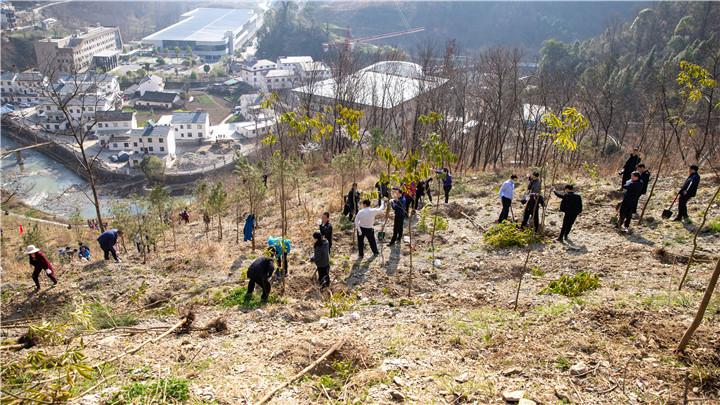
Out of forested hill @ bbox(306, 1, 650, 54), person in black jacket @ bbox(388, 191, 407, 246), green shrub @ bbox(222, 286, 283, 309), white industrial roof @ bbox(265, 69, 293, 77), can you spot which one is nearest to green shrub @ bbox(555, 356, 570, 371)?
green shrub @ bbox(222, 286, 283, 309)

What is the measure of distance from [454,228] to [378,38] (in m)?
97.0

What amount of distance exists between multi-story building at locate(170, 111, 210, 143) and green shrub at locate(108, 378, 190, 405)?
58.5 meters

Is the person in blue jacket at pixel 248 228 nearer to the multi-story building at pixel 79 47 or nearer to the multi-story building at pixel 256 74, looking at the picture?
the multi-story building at pixel 79 47

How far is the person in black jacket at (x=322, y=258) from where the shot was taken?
28.2 ft

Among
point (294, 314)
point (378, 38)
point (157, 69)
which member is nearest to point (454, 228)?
point (294, 314)

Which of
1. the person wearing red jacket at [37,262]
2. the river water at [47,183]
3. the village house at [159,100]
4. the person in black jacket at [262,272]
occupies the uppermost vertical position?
the person in black jacket at [262,272]

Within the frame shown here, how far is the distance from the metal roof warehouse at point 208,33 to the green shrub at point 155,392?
10073cm

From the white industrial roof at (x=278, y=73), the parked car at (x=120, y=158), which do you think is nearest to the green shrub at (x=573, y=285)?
the parked car at (x=120, y=158)

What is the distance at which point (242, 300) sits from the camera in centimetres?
836

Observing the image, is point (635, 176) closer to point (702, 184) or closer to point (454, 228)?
point (454, 228)

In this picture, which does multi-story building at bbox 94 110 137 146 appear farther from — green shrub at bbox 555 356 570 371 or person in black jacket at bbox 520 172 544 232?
green shrub at bbox 555 356 570 371

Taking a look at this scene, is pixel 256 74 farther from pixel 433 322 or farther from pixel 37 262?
pixel 433 322

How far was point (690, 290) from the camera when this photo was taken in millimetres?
7309

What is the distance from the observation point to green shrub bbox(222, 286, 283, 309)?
8.20 meters
